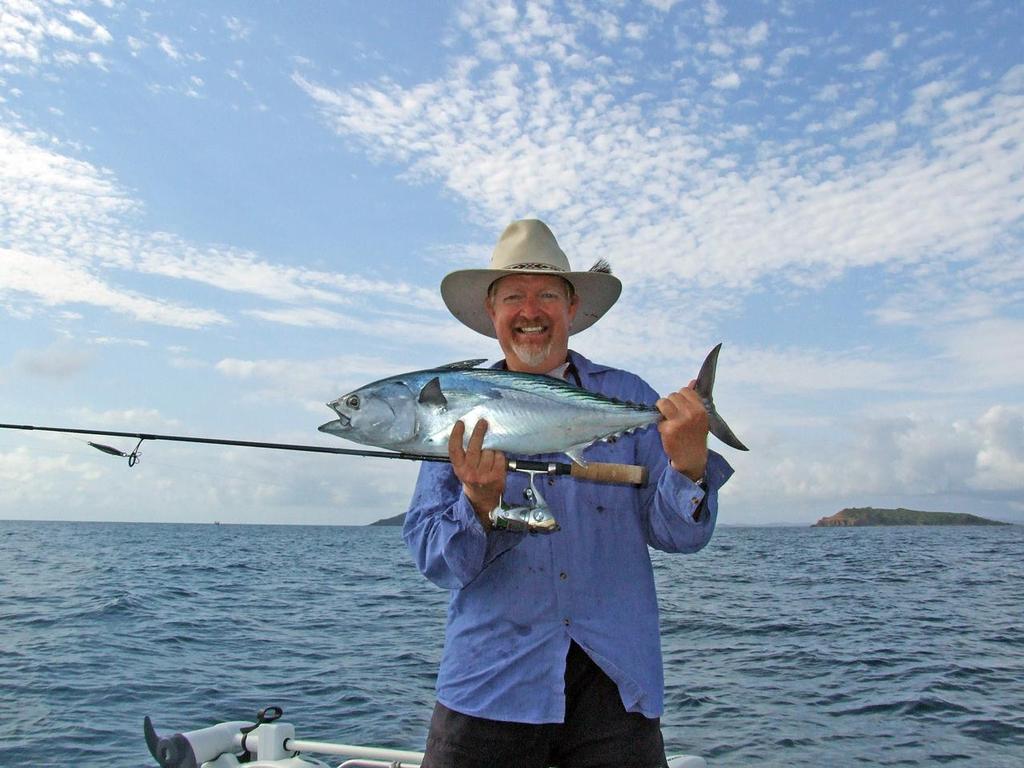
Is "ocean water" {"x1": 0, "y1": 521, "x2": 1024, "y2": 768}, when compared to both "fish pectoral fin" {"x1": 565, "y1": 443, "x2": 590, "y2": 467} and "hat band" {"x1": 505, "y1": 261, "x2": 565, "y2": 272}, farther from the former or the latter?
"hat band" {"x1": 505, "y1": 261, "x2": 565, "y2": 272}

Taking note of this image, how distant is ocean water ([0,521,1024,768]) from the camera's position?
9.52 metres

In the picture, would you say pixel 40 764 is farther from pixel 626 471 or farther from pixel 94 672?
pixel 626 471

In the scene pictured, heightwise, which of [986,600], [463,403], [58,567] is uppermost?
[463,403]

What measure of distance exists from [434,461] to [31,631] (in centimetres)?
1714

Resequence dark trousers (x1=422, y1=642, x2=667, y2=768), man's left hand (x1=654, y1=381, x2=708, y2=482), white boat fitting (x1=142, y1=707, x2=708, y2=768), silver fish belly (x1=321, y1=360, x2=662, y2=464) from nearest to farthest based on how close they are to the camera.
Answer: dark trousers (x1=422, y1=642, x2=667, y2=768), man's left hand (x1=654, y1=381, x2=708, y2=482), silver fish belly (x1=321, y1=360, x2=662, y2=464), white boat fitting (x1=142, y1=707, x2=708, y2=768)

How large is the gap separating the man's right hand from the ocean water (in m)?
7.12

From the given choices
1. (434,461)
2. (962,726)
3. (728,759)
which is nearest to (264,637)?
(728,759)

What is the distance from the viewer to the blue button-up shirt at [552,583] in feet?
10.2

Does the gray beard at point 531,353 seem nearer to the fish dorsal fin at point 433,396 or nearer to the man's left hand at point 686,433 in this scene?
the fish dorsal fin at point 433,396

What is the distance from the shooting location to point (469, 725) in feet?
10.2

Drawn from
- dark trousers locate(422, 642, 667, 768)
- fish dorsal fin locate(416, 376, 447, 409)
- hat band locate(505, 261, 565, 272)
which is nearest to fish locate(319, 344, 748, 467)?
fish dorsal fin locate(416, 376, 447, 409)

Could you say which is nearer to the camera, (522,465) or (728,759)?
(522,465)

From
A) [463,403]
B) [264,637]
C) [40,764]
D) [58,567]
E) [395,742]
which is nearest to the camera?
[463,403]

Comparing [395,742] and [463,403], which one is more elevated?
[463,403]
